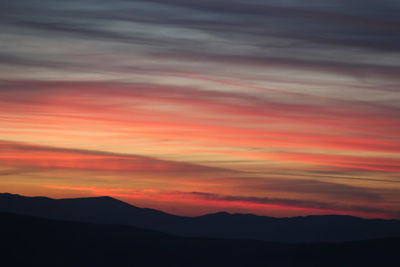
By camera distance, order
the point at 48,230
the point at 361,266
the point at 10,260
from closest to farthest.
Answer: the point at 10,260 < the point at 361,266 < the point at 48,230

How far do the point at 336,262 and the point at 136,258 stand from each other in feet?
136

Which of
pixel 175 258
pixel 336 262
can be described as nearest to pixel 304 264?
pixel 336 262

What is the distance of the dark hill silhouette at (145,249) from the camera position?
123 meters

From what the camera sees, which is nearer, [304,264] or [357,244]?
[304,264]

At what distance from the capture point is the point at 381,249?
5187 inches

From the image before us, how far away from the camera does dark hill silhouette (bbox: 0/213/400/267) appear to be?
405ft

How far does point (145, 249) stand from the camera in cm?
13425

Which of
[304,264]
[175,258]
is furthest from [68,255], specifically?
[304,264]

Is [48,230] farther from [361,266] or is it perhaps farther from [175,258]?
[361,266]

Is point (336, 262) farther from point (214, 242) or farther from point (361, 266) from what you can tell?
point (214, 242)

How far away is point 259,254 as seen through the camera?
447ft

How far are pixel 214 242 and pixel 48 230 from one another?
37.3 meters

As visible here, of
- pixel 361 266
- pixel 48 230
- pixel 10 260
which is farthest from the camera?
pixel 48 230

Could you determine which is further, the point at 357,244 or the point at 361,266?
the point at 357,244
